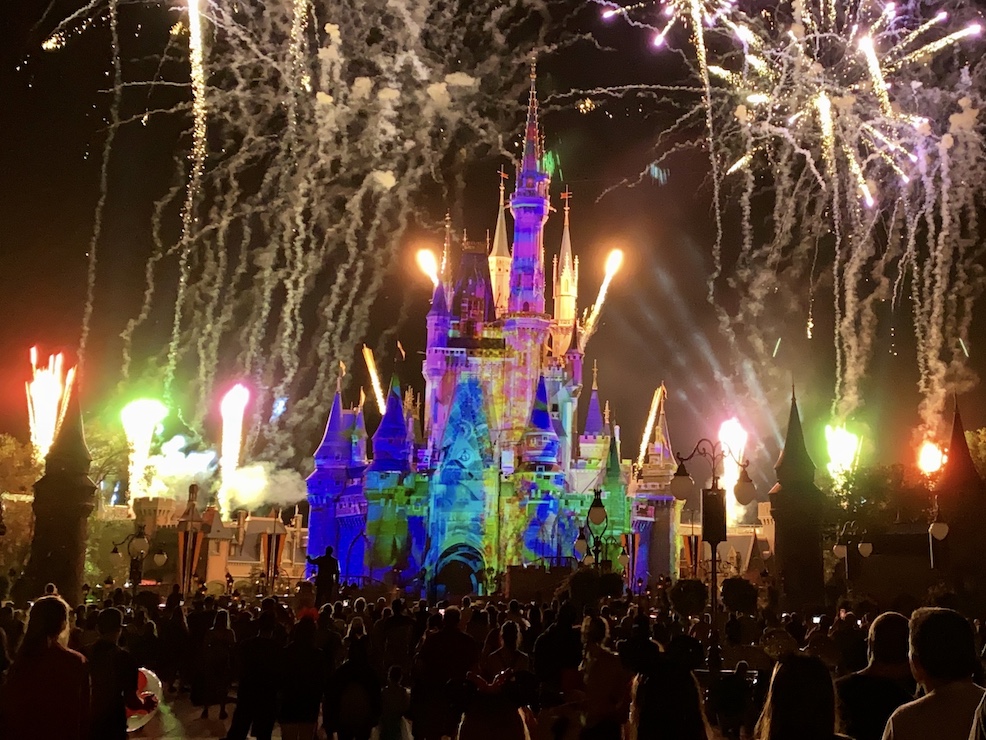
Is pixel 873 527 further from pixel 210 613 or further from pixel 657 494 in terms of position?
pixel 210 613

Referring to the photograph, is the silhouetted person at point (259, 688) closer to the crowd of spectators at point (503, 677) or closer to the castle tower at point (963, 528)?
the crowd of spectators at point (503, 677)

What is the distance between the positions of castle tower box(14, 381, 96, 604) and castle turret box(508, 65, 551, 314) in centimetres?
3930

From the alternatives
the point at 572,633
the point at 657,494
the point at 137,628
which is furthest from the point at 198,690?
the point at 657,494

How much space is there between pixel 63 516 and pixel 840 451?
44.7 metres

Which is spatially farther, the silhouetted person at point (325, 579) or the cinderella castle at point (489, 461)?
the cinderella castle at point (489, 461)

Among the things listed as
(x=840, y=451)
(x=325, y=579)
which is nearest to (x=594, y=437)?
(x=840, y=451)

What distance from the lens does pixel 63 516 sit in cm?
2323

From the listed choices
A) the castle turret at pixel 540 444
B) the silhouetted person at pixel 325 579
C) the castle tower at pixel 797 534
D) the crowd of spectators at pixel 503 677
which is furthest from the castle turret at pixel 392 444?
the crowd of spectators at pixel 503 677

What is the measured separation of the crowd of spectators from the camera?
183 inches

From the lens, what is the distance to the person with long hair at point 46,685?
6117mm

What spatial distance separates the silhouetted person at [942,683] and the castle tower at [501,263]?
61.4 meters

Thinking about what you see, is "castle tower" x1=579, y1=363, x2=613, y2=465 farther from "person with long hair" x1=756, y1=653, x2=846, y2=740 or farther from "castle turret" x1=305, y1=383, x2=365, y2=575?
"person with long hair" x1=756, y1=653, x2=846, y2=740

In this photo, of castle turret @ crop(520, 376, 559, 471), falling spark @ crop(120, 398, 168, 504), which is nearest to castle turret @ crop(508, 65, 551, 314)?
castle turret @ crop(520, 376, 559, 471)

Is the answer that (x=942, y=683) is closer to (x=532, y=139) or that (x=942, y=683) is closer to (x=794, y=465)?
(x=794, y=465)
